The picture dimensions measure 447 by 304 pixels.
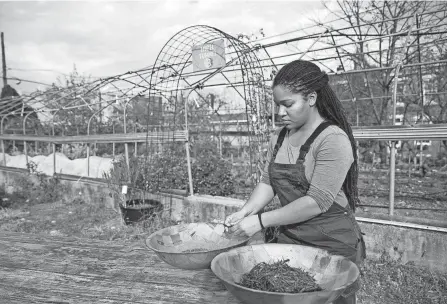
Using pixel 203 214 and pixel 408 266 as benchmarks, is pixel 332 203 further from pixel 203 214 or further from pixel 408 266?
pixel 203 214

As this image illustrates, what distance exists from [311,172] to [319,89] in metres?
0.42

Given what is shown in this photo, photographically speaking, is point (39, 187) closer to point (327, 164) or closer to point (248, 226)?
point (248, 226)

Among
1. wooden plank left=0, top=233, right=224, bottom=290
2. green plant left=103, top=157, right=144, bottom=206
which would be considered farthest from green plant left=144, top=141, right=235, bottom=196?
wooden plank left=0, top=233, right=224, bottom=290

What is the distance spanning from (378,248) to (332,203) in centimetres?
250

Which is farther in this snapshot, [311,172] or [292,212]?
[311,172]

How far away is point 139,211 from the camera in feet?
17.9

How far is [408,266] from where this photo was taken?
3.81m

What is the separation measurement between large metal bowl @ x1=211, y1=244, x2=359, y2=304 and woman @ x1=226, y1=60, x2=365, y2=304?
0.62 ft

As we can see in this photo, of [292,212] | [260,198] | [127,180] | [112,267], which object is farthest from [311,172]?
[127,180]

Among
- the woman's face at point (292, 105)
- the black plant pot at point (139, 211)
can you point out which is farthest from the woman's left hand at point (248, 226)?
the black plant pot at point (139, 211)

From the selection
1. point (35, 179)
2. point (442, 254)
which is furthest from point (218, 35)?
point (35, 179)

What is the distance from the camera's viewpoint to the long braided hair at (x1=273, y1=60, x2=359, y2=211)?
1.89 m

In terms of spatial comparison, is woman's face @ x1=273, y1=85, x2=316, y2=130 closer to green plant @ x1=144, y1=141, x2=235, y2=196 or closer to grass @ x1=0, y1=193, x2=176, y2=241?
grass @ x1=0, y1=193, x2=176, y2=241

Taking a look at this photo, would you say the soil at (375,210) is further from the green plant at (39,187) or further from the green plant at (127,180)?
the green plant at (127,180)
